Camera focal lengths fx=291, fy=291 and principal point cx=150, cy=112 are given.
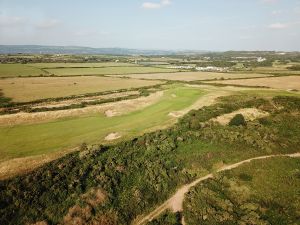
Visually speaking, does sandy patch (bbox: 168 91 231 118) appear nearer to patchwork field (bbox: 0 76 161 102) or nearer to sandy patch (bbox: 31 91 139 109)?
sandy patch (bbox: 31 91 139 109)

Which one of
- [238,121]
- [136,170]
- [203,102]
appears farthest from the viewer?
[203,102]

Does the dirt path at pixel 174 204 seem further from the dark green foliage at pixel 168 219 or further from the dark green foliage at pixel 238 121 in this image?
the dark green foliage at pixel 238 121

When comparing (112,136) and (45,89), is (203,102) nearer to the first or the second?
(112,136)

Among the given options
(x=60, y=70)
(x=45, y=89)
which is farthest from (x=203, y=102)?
(x=60, y=70)

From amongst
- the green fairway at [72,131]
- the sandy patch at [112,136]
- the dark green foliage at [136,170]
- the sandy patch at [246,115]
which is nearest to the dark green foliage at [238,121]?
the sandy patch at [246,115]

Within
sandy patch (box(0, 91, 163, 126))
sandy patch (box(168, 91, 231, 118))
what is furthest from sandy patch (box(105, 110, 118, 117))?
sandy patch (box(168, 91, 231, 118))

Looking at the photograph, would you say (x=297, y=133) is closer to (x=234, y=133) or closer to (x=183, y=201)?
(x=234, y=133)
